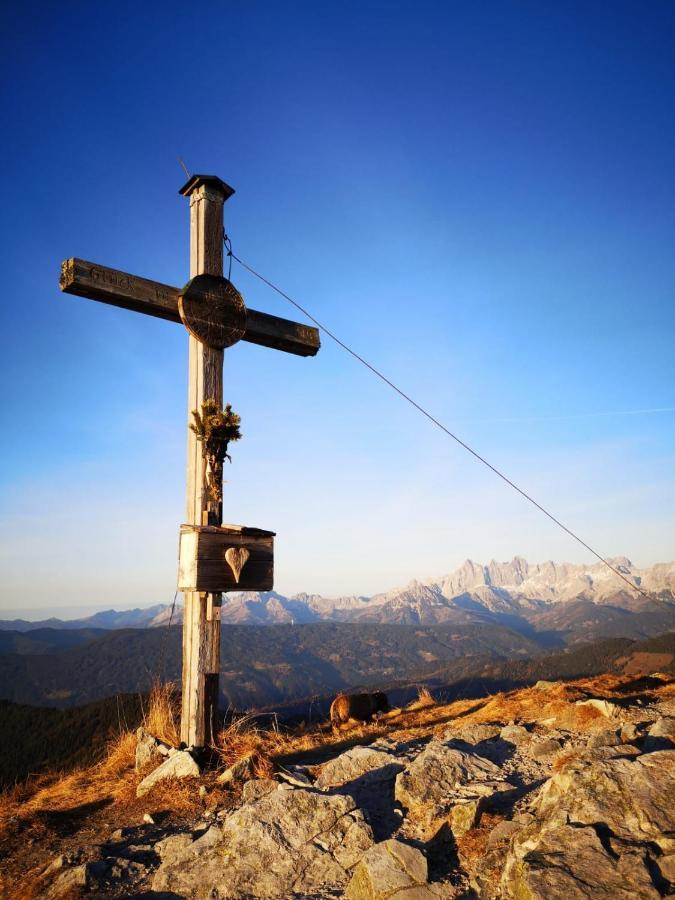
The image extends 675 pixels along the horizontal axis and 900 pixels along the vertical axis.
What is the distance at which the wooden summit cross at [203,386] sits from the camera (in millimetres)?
7824

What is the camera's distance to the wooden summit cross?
782 cm

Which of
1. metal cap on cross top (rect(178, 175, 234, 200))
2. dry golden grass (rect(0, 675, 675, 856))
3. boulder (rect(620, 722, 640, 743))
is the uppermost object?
metal cap on cross top (rect(178, 175, 234, 200))

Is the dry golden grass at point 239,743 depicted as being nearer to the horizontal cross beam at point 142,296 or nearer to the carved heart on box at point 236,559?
the carved heart on box at point 236,559

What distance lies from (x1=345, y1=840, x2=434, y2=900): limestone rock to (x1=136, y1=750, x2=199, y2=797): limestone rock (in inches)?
146

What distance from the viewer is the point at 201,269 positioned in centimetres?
916

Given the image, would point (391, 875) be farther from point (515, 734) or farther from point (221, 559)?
point (221, 559)

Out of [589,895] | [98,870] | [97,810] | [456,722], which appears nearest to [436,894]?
[589,895]

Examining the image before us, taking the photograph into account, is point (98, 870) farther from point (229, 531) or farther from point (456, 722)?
point (456, 722)

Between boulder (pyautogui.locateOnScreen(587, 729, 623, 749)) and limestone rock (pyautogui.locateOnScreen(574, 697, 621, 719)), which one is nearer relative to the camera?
boulder (pyautogui.locateOnScreen(587, 729, 623, 749))

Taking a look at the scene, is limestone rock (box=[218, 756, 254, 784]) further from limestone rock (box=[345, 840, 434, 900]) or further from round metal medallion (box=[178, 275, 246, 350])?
round metal medallion (box=[178, 275, 246, 350])

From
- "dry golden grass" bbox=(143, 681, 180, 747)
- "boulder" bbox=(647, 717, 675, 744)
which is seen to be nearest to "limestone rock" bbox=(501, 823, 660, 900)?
"boulder" bbox=(647, 717, 675, 744)

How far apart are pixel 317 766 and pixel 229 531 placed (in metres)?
3.45

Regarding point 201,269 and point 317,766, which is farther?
point 201,269

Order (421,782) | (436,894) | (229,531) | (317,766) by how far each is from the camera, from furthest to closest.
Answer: (229,531)
(317,766)
(421,782)
(436,894)
